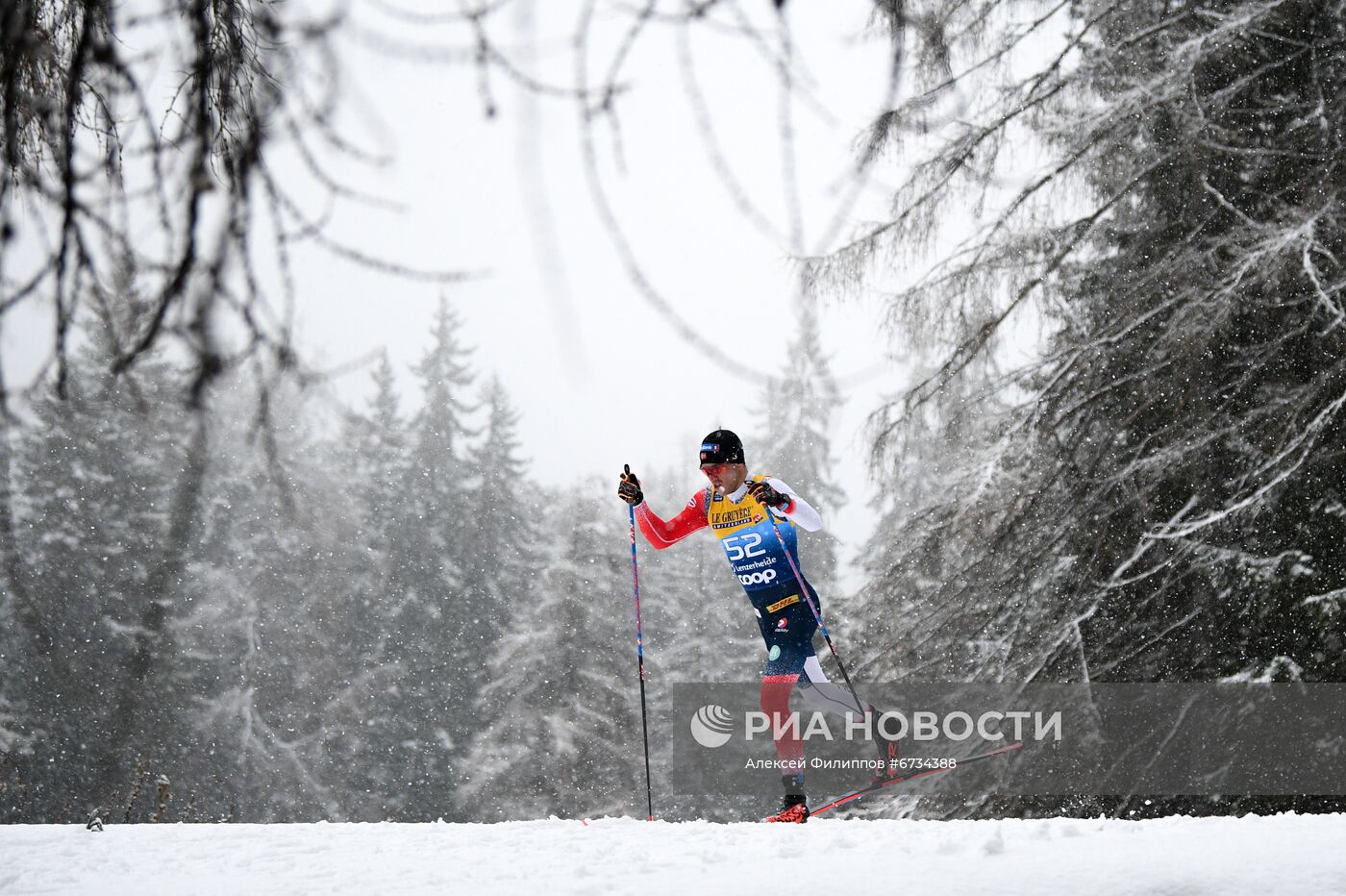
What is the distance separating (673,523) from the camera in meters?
6.30

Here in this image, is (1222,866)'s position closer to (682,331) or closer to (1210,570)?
(682,331)

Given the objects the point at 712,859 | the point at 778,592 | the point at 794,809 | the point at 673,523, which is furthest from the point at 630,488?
the point at 712,859

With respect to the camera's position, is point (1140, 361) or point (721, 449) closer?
point (721, 449)

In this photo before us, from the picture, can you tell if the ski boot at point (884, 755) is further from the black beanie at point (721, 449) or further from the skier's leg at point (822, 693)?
the black beanie at point (721, 449)

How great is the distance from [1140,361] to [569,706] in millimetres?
19885

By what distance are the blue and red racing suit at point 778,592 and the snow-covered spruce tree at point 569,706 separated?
18.6m

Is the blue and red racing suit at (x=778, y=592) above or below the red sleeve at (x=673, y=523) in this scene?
below

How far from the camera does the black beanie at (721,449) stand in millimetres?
5859

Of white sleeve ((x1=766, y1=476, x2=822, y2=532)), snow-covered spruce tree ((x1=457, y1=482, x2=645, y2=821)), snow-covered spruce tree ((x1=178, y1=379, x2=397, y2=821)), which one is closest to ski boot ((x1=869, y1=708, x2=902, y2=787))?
white sleeve ((x1=766, y1=476, x2=822, y2=532))

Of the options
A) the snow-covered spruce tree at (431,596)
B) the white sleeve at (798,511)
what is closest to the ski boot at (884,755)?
the white sleeve at (798,511)

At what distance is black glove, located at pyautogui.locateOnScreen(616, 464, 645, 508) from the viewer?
19.6ft

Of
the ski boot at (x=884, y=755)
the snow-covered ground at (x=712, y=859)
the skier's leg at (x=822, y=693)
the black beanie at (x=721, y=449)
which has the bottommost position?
the snow-covered ground at (x=712, y=859)

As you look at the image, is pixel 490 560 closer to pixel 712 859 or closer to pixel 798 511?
pixel 798 511

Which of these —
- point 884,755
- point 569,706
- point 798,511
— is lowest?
point 884,755
